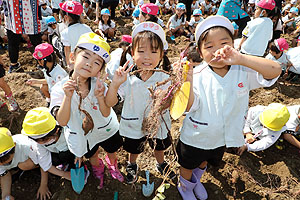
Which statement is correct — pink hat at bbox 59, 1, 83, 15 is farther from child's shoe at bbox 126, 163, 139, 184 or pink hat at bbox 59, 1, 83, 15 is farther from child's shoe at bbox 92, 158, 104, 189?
child's shoe at bbox 126, 163, 139, 184

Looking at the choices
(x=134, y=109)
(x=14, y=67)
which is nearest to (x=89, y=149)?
(x=134, y=109)

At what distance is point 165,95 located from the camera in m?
1.47

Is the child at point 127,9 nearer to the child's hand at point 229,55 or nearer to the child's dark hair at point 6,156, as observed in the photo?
the child's dark hair at point 6,156

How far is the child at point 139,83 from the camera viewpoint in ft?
5.44

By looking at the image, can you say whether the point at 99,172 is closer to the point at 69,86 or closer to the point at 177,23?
the point at 69,86

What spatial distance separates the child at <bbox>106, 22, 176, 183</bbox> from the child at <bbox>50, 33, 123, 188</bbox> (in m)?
0.15

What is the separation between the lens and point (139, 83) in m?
1.83

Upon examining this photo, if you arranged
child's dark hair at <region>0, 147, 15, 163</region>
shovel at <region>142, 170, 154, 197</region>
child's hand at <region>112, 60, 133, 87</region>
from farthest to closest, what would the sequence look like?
shovel at <region>142, 170, 154, 197</region> < child's dark hair at <region>0, 147, 15, 163</region> < child's hand at <region>112, 60, 133, 87</region>

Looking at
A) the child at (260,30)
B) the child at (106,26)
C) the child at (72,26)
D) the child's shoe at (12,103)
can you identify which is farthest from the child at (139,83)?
the child at (106,26)

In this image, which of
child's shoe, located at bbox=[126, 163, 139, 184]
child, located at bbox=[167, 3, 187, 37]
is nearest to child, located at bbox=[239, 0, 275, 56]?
child's shoe, located at bbox=[126, 163, 139, 184]

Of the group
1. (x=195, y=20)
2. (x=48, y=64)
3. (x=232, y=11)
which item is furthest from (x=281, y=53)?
(x=48, y=64)

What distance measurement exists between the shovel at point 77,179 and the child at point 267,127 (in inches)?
78.0

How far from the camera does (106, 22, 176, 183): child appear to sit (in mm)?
1658

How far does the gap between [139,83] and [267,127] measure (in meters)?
1.88
